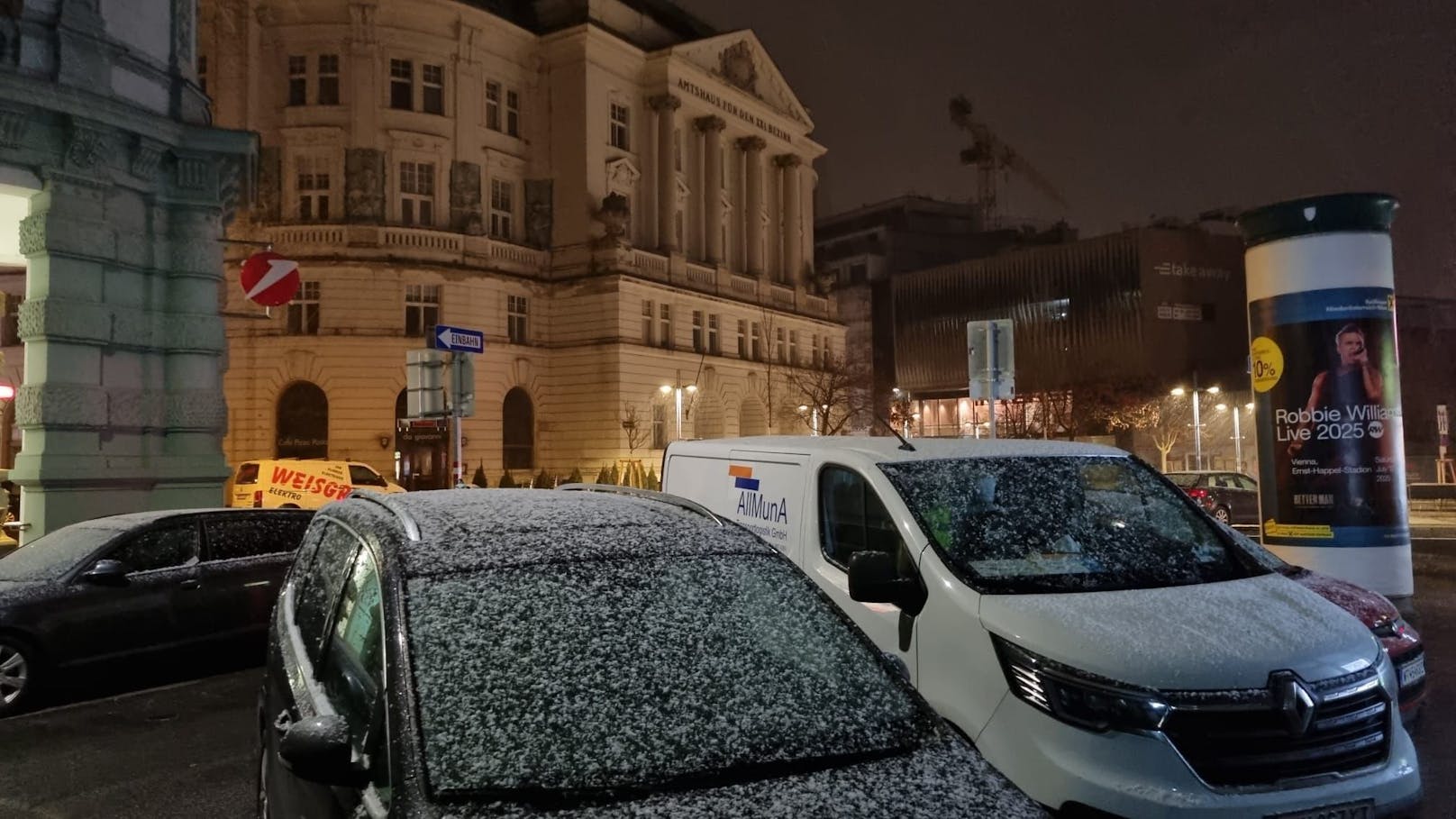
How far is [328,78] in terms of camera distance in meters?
39.4

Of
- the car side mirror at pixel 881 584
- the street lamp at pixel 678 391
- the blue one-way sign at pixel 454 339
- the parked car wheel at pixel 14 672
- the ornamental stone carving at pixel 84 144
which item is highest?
the ornamental stone carving at pixel 84 144

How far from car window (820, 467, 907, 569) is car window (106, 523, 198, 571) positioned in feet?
19.1

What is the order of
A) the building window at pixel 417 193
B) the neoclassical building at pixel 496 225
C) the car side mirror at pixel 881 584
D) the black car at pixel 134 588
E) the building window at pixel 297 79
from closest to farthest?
1. the car side mirror at pixel 881 584
2. the black car at pixel 134 588
3. the neoclassical building at pixel 496 225
4. the building window at pixel 297 79
5. the building window at pixel 417 193

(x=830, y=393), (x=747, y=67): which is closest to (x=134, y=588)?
(x=830, y=393)

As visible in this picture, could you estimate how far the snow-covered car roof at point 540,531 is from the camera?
283 centimetres

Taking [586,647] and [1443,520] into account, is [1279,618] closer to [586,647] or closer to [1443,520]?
[586,647]

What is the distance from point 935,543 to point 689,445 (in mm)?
3633

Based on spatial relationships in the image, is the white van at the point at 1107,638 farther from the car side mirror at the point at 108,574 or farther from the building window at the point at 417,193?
the building window at the point at 417,193

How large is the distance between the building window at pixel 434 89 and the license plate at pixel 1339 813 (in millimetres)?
42185

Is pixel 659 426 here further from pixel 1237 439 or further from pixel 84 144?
pixel 84 144

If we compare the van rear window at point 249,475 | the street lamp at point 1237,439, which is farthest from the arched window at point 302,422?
the street lamp at point 1237,439

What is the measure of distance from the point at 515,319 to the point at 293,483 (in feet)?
62.7

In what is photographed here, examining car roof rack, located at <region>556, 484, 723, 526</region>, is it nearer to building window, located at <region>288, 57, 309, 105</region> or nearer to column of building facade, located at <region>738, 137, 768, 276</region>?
building window, located at <region>288, 57, 309, 105</region>

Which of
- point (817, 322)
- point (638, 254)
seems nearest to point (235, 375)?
point (638, 254)
